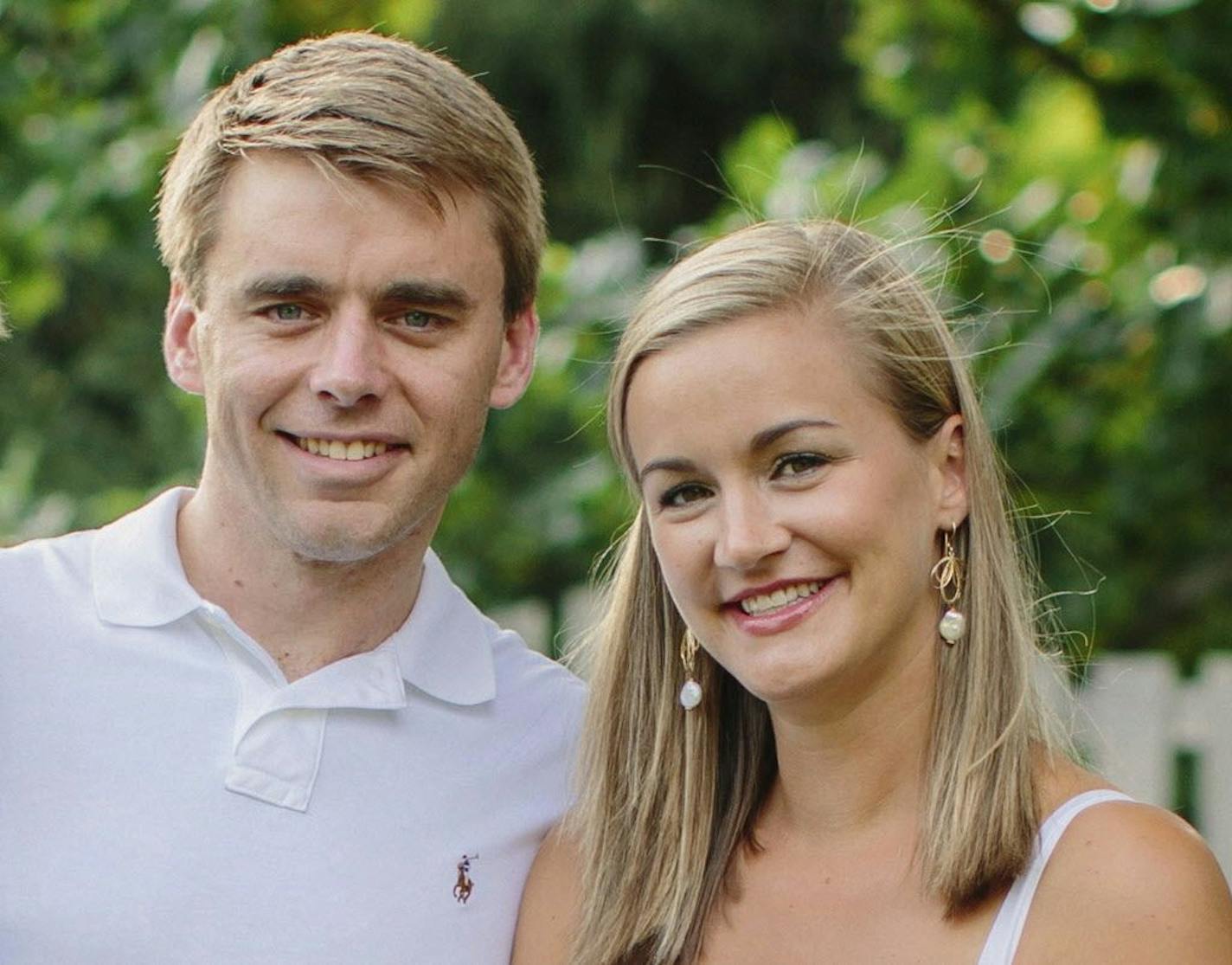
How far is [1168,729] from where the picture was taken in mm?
4766

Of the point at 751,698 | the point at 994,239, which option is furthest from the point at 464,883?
the point at 994,239

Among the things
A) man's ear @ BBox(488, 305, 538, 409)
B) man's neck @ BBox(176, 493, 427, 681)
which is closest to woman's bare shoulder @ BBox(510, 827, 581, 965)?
man's neck @ BBox(176, 493, 427, 681)

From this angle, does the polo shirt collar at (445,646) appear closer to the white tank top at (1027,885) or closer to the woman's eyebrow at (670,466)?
the woman's eyebrow at (670,466)

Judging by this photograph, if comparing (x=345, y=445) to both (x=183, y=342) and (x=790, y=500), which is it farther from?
(x=790, y=500)

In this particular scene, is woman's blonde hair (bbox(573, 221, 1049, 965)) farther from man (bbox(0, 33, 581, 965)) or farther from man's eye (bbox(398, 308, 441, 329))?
man's eye (bbox(398, 308, 441, 329))

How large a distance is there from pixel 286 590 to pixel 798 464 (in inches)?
27.6

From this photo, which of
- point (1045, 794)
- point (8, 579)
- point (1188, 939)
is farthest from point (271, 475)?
point (1188, 939)

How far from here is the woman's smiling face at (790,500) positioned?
2309mm

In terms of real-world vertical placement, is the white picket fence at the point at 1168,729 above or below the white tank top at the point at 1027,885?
above

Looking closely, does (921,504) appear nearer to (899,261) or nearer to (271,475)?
(899,261)

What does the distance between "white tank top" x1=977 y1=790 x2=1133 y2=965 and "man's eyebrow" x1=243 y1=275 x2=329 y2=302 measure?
1.07 metres

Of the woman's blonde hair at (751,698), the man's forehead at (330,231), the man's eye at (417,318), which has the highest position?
the man's forehead at (330,231)

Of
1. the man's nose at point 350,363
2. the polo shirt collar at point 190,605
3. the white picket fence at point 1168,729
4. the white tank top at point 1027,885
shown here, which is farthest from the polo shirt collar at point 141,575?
the white picket fence at point 1168,729

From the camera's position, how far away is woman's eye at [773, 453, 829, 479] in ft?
7.59
